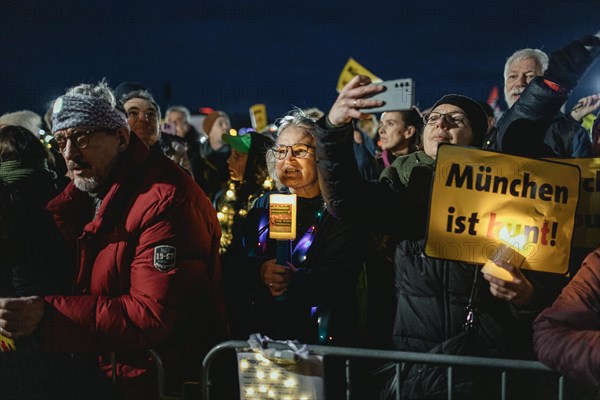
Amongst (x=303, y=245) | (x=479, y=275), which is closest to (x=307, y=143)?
(x=303, y=245)

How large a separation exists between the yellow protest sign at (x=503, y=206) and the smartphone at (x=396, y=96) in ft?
1.80

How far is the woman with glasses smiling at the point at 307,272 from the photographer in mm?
3164

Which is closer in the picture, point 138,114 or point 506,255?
point 506,255

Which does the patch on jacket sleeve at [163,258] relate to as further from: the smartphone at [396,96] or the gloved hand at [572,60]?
the gloved hand at [572,60]

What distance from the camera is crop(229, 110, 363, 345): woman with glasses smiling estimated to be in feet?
10.4

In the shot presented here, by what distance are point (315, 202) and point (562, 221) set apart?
1385mm

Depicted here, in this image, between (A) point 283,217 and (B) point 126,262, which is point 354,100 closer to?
(A) point 283,217

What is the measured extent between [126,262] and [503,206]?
1767mm

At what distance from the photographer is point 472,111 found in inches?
128

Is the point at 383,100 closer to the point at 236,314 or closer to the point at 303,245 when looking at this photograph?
the point at 303,245

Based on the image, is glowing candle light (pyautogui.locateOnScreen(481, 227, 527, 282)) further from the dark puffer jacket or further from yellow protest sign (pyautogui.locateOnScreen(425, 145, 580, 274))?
the dark puffer jacket

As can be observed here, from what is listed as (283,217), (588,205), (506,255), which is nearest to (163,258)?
(283,217)

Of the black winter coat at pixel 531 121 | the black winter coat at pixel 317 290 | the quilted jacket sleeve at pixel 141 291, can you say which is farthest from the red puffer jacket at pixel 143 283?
the black winter coat at pixel 531 121

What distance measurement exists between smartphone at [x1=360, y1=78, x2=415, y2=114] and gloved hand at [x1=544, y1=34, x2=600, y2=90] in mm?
1200
